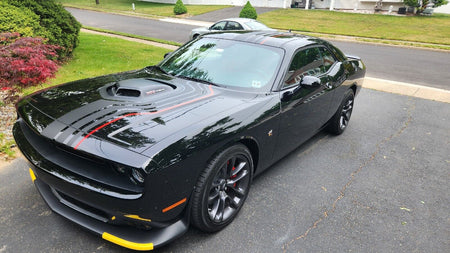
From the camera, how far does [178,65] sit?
3.64m

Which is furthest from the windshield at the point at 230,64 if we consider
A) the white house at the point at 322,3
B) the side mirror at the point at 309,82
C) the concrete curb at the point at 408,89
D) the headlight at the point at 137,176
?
the white house at the point at 322,3

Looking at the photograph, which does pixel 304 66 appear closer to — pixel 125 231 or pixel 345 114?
pixel 345 114

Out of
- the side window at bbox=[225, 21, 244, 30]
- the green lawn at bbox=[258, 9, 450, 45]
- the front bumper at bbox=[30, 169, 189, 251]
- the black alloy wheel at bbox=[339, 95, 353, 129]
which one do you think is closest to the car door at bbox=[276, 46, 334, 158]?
the black alloy wheel at bbox=[339, 95, 353, 129]

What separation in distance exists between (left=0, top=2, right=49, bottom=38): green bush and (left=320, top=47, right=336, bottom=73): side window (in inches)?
230

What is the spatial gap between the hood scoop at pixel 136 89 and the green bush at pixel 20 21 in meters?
4.81

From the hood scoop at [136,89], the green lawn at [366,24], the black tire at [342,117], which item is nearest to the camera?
the hood scoop at [136,89]

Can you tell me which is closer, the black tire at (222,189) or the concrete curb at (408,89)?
the black tire at (222,189)

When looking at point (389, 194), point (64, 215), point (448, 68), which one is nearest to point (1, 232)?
point (64, 215)

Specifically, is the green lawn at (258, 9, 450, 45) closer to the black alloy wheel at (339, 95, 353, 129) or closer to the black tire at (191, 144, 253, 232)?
the black alloy wheel at (339, 95, 353, 129)

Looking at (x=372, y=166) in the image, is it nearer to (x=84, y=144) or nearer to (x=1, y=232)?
(x=84, y=144)

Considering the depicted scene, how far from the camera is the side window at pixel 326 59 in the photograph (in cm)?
412

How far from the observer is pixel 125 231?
219 centimetres

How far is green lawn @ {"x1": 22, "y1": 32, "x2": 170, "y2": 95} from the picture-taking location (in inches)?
284

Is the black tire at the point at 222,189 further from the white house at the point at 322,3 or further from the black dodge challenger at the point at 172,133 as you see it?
the white house at the point at 322,3
